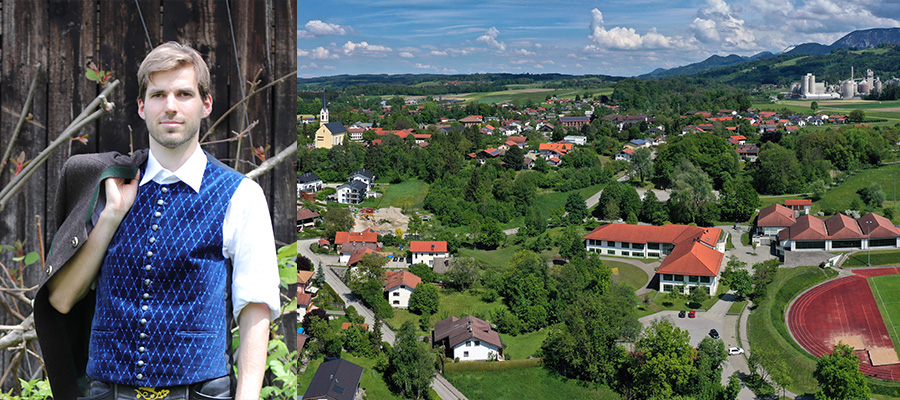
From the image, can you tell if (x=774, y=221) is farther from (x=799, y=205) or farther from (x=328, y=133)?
(x=328, y=133)

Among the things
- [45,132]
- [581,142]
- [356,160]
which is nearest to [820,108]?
[581,142]

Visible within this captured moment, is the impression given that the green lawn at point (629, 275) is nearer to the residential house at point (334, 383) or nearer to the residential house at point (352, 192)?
the residential house at point (334, 383)

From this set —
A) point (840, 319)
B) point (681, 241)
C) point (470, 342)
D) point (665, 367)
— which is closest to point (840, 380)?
point (665, 367)

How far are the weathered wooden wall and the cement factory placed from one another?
2298 inches

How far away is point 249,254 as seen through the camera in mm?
737

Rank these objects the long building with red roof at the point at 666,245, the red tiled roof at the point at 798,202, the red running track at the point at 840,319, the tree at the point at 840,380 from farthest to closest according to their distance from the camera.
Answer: the red tiled roof at the point at 798,202 → the long building with red roof at the point at 666,245 → the red running track at the point at 840,319 → the tree at the point at 840,380

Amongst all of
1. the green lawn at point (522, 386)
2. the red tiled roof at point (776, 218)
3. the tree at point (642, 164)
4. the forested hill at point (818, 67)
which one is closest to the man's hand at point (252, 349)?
the green lawn at point (522, 386)

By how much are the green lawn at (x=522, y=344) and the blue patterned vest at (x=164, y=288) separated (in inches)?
395

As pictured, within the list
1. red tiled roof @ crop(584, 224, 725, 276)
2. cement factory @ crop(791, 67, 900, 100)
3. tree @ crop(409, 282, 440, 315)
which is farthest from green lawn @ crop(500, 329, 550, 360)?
cement factory @ crop(791, 67, 900, 100)

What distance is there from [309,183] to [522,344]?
1162 centimetres

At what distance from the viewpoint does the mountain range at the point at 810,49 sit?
101062 mm

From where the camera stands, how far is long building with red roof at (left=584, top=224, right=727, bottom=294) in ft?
47.1

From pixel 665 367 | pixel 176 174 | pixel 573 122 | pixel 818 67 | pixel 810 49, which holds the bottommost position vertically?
pixel 665 367

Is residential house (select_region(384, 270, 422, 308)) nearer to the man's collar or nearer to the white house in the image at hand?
the white house
